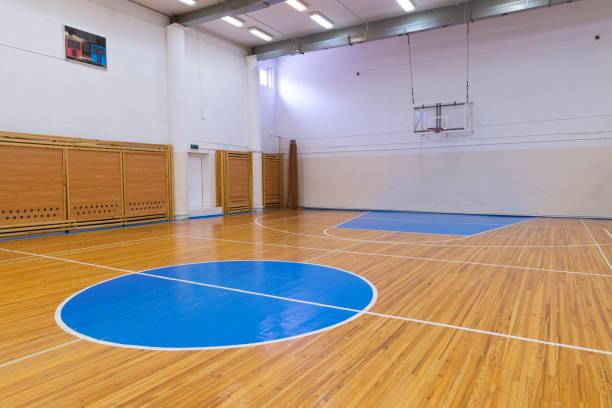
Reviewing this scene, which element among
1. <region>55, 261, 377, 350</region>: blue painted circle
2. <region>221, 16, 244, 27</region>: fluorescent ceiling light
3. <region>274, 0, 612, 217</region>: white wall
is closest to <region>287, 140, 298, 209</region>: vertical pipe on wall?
<region>274, 0, 612, 217</region>: white wall

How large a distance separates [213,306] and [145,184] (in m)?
8.46

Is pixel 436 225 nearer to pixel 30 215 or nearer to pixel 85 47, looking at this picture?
pixel 30 215

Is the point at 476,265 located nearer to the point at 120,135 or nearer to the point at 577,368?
Answer: the point at 577,368

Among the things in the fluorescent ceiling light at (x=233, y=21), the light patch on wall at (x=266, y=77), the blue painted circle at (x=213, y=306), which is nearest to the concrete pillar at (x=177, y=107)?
the fluorescent ceiling light at (x=233, y=21)

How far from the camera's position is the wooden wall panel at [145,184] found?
10945 millimetres

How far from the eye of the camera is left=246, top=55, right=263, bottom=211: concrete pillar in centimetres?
1509

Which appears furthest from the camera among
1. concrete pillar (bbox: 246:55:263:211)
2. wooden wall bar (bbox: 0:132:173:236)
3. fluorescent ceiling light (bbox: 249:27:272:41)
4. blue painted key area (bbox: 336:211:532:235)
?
concrete pillar (bbox: 246:55:263:211)

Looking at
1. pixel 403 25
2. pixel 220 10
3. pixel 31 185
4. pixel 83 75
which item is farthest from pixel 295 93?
pixel 31 185

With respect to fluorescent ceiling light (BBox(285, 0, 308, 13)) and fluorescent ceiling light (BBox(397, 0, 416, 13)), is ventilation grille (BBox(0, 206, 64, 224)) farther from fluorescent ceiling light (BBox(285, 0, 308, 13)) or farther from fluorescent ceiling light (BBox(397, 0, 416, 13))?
fluorescent ceiling light (BBox(397, 0, 416, 13))

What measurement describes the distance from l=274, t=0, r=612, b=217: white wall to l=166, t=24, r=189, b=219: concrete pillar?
5.57 metres

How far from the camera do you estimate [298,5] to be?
11.5 metres

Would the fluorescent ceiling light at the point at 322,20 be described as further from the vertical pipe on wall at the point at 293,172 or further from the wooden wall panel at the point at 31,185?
the wooden wall panel at the point at 31,185

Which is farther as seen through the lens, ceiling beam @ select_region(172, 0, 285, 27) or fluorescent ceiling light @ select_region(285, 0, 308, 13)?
fluorescent ceiling light @ select_region(285, 0, 308, 13)

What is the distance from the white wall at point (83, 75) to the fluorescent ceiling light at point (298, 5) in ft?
12.7
